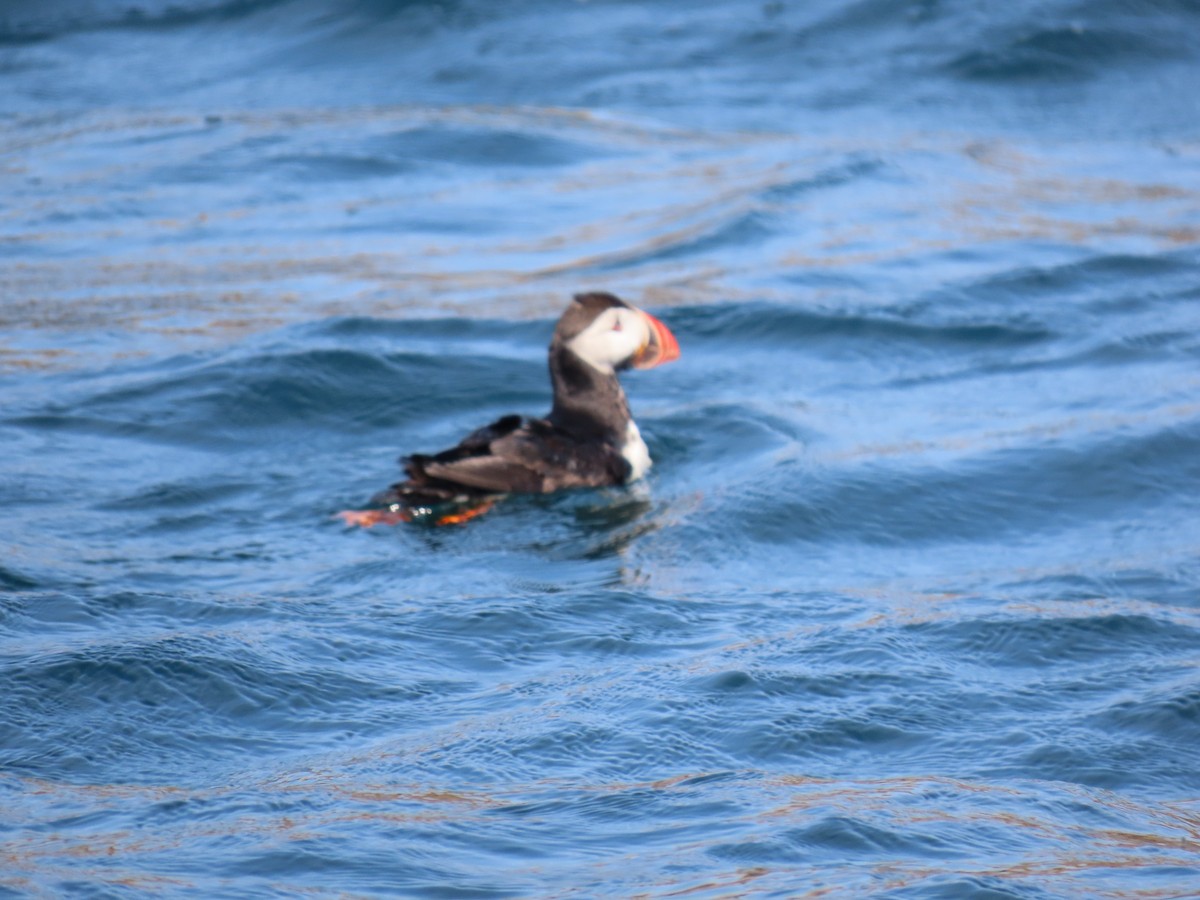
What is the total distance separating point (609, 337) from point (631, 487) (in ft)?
2.03

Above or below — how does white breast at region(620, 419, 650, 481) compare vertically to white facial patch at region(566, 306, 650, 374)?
below

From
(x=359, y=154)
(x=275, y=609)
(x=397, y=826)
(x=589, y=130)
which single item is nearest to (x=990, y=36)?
(x=589, y=130)

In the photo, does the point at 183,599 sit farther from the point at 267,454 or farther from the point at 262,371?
the point at 262,371

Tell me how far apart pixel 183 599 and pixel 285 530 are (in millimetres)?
967

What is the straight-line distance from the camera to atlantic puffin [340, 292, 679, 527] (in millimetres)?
5887

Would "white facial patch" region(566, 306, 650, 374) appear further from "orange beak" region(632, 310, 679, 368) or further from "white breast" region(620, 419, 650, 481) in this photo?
"white breast" region(620, 419, 650, 481)

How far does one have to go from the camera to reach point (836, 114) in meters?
13.4

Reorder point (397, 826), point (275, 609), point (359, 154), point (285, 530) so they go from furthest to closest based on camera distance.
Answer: point (359, 154)
point (285, 530)
point (275, 609)
point (397, 826)

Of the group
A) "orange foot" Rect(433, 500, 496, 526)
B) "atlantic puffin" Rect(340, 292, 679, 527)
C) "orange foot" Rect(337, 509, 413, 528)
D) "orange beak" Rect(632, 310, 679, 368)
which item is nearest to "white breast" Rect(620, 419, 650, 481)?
"atlantic puffin" Rect(340, 292, 679, 527)

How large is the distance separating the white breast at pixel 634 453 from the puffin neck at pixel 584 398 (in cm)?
3

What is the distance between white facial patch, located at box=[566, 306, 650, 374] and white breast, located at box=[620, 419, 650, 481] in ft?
0.93

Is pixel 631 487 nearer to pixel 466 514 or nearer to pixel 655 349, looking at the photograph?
pixel 655 349

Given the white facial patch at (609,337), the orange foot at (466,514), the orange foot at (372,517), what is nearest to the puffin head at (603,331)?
the white facial patch at (609,337)

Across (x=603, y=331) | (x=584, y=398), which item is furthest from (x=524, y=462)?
(x=603, y=331)
